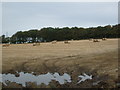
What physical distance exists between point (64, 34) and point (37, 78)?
2156 inches

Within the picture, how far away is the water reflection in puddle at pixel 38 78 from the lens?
17094 mm

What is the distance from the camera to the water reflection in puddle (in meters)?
17.1

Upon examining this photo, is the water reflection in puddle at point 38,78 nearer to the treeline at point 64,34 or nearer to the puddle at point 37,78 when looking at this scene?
the puddle at point 37,78

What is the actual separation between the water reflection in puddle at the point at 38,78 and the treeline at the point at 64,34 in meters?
50.3

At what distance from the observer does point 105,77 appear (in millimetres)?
16328

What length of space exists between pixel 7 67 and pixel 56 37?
160 ft

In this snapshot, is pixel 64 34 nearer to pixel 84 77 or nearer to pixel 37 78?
pixel 37 78

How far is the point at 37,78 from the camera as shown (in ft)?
60.4

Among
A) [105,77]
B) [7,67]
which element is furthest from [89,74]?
[7,67]

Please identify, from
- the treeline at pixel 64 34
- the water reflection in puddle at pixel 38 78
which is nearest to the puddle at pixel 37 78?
the water reflection in puddle at pixel 38 78

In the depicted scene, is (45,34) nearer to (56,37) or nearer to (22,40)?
(56,37)

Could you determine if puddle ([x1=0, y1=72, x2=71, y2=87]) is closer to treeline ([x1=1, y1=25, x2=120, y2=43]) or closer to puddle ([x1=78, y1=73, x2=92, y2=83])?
puddle ([x1=78, y1=73, x2=92, y2=83])

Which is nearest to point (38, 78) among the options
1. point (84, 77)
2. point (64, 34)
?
point (84, 77)

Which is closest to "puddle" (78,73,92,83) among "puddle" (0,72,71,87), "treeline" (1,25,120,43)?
"puddle" (0,72,71,87)
